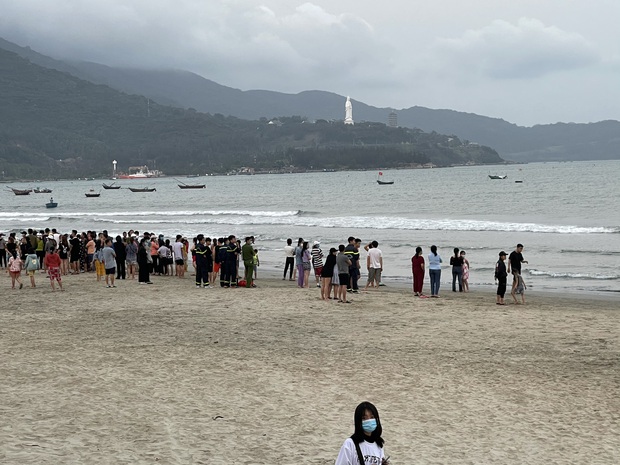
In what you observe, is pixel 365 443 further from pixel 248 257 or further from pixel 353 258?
pixel 248 257

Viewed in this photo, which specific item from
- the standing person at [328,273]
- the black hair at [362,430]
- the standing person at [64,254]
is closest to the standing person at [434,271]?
the standing person at [328,273]

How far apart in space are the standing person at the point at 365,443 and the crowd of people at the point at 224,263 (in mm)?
12059

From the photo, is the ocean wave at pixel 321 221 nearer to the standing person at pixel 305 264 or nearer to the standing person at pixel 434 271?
the standing person at pixel 305 264

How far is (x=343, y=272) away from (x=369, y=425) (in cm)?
1235

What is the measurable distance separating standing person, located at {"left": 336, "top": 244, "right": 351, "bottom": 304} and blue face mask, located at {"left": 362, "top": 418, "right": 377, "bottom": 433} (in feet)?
39.5

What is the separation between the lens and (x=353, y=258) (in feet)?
62.8

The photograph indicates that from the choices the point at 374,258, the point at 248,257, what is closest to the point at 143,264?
the point at 248,257

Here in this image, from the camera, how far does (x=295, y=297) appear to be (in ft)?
62.3

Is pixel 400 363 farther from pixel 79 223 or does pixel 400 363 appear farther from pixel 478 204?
pixel 478 204

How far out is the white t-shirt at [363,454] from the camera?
561 cm

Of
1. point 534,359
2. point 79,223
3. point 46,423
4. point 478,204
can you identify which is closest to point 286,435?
point 46,423

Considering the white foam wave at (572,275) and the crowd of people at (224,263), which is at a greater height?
the crowd of people at (224,263)

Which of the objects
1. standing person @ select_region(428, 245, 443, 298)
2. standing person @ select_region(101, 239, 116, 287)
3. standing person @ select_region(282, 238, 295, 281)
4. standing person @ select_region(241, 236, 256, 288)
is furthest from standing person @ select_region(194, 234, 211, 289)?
standing person @ select_region(428, 245, 443, 298)

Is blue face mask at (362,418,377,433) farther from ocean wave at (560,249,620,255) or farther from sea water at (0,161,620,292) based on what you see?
ocean wave at (560,249,620,255)
